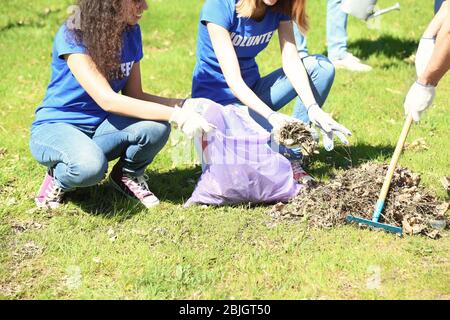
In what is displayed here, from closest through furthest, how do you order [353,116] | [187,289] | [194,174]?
1. [187,289]
2. [194,174]
3. [353,116]

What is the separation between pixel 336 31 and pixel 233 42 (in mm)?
2633

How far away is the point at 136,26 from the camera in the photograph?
3.48 metres

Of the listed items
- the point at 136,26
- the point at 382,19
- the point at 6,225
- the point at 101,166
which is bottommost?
the point at 382,19

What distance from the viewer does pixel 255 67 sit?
3.96m

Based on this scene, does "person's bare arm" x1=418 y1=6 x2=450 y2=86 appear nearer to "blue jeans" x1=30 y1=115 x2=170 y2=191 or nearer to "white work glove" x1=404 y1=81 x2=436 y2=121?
"white work glove" x1=404 y1=81 x2=436 y2=121

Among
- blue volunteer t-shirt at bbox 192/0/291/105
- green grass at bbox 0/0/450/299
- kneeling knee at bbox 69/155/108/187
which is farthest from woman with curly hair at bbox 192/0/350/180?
kneeling knee at bbox 69/155/108/187

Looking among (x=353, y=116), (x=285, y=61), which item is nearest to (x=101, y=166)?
(x=285, y=61)

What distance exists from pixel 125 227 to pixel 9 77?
3155 mm

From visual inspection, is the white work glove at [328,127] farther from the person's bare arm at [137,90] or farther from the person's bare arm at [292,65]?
the person's bare arm at [137,90]

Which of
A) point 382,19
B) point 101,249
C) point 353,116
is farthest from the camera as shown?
point 382,19

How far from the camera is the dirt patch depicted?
3.28 metres

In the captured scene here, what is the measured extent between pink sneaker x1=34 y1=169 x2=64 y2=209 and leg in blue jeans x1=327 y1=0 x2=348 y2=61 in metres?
3.41

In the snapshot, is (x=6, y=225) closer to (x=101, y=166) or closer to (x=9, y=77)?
(x=101, y=166)

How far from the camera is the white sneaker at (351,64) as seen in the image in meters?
5.97
